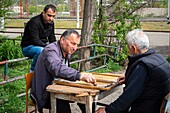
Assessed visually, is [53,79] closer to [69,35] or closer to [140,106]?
[69,35]

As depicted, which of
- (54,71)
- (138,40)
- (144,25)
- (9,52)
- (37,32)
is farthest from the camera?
(144,25)

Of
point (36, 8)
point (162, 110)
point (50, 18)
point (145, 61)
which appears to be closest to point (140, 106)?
point (162, 110)

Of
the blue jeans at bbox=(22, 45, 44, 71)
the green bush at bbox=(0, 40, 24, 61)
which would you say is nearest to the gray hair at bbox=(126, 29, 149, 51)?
the blue jeans at bbox=(22, 45, 44, 71)

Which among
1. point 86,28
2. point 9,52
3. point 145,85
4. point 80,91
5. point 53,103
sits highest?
point 86,28

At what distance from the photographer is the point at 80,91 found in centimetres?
331

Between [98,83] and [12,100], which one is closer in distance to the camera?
[98,83]

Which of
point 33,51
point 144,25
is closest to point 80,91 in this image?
point 33,51

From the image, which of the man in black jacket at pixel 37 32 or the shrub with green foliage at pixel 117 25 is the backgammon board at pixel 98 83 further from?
the shrub with green foliage at pixel 117 25

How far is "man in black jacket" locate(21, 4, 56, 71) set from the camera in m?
5.27

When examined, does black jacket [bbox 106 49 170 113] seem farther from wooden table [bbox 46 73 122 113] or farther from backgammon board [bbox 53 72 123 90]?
backgammon board [bbox 53 72 123 90]

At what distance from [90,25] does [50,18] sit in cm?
311

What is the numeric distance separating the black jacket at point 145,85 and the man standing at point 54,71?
0.50m

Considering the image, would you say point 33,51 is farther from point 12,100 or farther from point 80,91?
point 80,91

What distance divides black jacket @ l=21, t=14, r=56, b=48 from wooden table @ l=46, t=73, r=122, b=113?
1840mm
